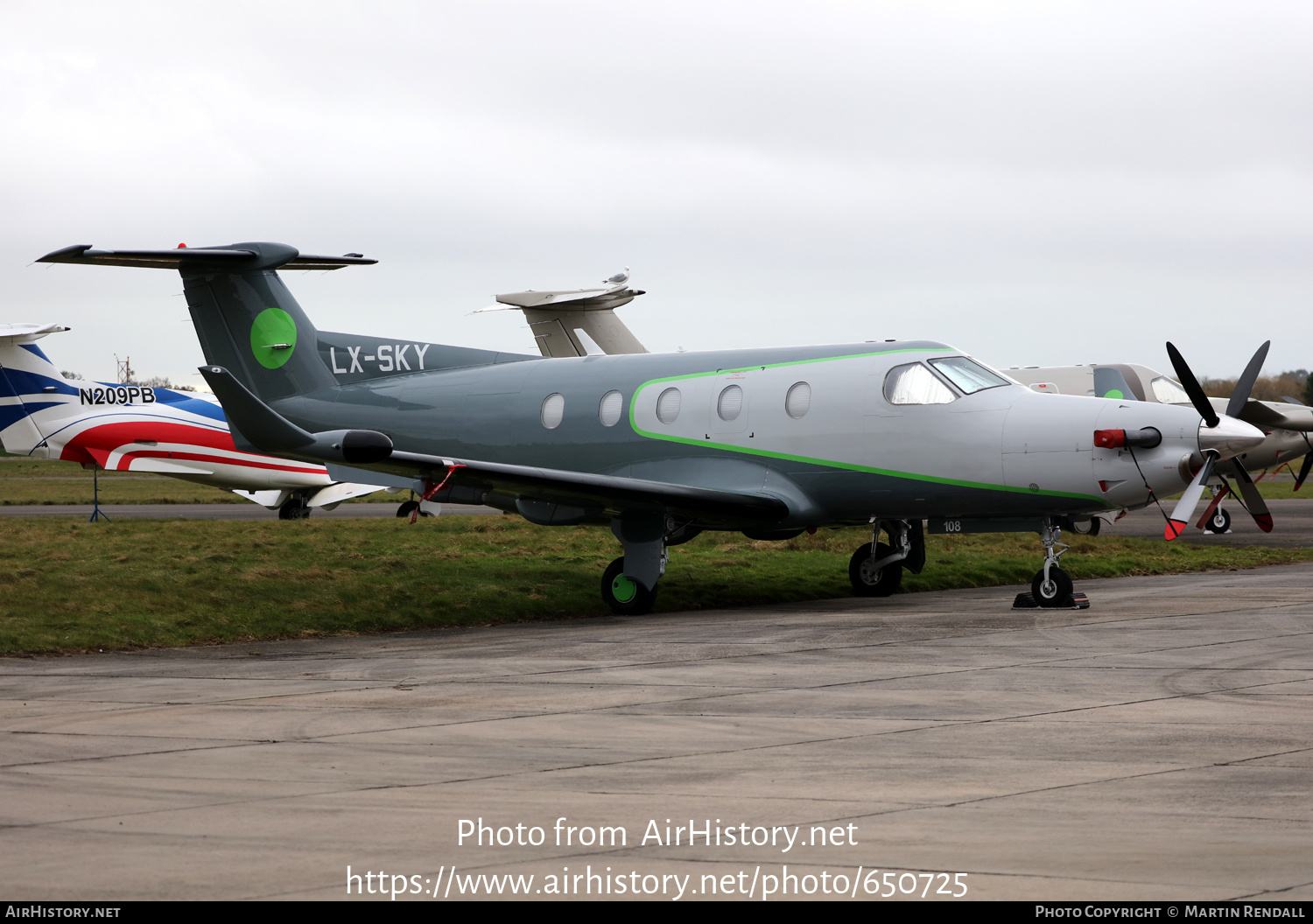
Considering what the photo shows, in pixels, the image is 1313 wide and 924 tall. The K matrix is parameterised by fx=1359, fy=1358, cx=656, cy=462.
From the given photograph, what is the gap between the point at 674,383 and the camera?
18.1 m

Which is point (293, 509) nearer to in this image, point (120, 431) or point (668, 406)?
point (120, 431)

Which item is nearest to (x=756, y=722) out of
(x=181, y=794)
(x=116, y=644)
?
(x=181, y=794)

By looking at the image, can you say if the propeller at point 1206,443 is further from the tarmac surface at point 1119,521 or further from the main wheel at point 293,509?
the main wheel at point 293,509

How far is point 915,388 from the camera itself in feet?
54.9

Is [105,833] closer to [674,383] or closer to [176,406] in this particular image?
[674,383]

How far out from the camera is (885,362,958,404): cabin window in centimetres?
1661

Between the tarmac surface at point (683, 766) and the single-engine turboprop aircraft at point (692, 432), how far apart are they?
2854 mm

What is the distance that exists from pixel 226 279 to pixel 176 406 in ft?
47.0

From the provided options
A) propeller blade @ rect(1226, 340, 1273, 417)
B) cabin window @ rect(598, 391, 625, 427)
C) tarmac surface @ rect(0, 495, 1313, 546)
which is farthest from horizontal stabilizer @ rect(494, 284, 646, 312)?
propeller blade @ rect(1226, 340, 1273, 417)

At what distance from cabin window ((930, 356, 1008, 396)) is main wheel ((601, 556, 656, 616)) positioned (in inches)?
178

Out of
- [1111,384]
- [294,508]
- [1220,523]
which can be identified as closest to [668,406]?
[1111,384]

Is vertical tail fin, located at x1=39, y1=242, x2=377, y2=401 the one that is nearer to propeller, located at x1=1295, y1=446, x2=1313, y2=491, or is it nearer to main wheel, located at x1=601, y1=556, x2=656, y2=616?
main wheel, located at x1=601, y1=556, x2=656, y2=616

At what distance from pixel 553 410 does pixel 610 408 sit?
3.00ft

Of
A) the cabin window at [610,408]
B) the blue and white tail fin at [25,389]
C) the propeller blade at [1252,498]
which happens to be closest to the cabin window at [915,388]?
the propeller blade at [1252,498]
